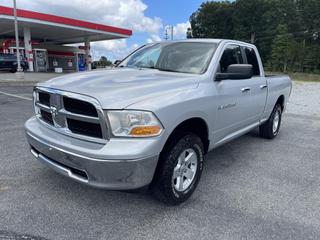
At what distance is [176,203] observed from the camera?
3178mm

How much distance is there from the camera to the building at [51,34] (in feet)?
82.4

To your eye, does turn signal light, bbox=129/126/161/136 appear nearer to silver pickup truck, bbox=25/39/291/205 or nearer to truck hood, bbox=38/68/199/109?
silver pickup truck, bbox=25/39/291/205

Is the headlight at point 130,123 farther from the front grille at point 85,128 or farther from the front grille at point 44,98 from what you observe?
the front grille at point 44,98

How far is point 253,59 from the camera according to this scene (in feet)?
17.1

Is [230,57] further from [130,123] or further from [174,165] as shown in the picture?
[130,123]

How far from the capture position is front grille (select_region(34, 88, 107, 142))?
106 inches

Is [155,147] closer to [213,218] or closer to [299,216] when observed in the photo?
[213,218]

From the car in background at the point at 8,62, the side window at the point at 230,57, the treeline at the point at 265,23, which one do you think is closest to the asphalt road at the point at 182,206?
the side window at the point at 230,57

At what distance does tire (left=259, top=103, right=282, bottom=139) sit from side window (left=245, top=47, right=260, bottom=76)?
1.19m

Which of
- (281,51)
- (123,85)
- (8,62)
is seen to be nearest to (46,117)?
(123,85)

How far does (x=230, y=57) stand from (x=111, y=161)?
2.65 metres

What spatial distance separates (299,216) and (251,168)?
1.39 metres

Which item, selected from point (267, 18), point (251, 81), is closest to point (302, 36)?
→ point (267, 18)

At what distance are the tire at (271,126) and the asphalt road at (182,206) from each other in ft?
4.10
